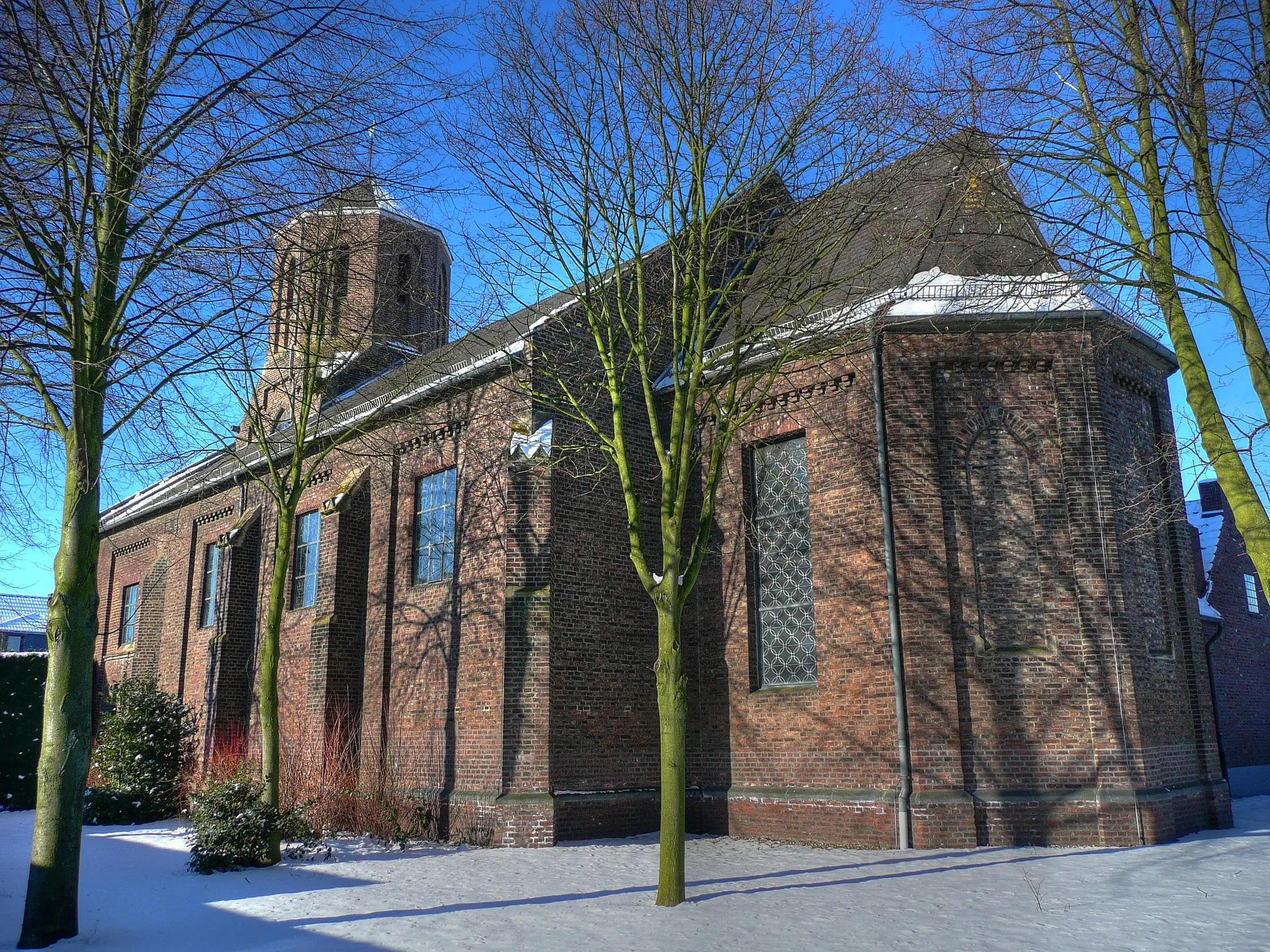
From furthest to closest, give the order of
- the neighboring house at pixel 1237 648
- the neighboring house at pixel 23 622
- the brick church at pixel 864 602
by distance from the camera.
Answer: the neighboring house at pixel 23 622 < the neighboring house at pixel 1237 648 < the brick church at pixel 864 602

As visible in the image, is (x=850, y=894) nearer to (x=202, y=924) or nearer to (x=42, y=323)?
(x=202, y=924)

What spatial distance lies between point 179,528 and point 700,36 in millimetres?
19007

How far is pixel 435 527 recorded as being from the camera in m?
16.7

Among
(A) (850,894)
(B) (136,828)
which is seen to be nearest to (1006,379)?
(A) (850,894)

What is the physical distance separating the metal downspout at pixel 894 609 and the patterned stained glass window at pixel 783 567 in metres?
1.24

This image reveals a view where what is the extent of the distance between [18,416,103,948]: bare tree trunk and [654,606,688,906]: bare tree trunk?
4.83 m

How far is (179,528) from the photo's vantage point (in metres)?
24.2

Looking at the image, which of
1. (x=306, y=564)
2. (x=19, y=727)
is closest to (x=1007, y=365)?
A: (x=306, y=564)

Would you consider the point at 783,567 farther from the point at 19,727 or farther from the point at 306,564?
the point at 19,727

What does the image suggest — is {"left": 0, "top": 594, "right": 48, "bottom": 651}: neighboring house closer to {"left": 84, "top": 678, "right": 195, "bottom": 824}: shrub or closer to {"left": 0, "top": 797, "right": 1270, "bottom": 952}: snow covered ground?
{"left": 84, "top": 678, "right": 195, "bottom": 824}: shrub

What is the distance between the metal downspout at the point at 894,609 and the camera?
469 inches

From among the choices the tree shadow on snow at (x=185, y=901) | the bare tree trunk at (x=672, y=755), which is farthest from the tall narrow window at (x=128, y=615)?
the bare tree trunk at (x=672, y=755)

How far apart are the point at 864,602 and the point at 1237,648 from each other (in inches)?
497

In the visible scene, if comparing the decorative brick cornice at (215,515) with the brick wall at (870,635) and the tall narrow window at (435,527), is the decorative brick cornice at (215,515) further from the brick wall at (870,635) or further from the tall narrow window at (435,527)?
the brick wall at (870,635)
